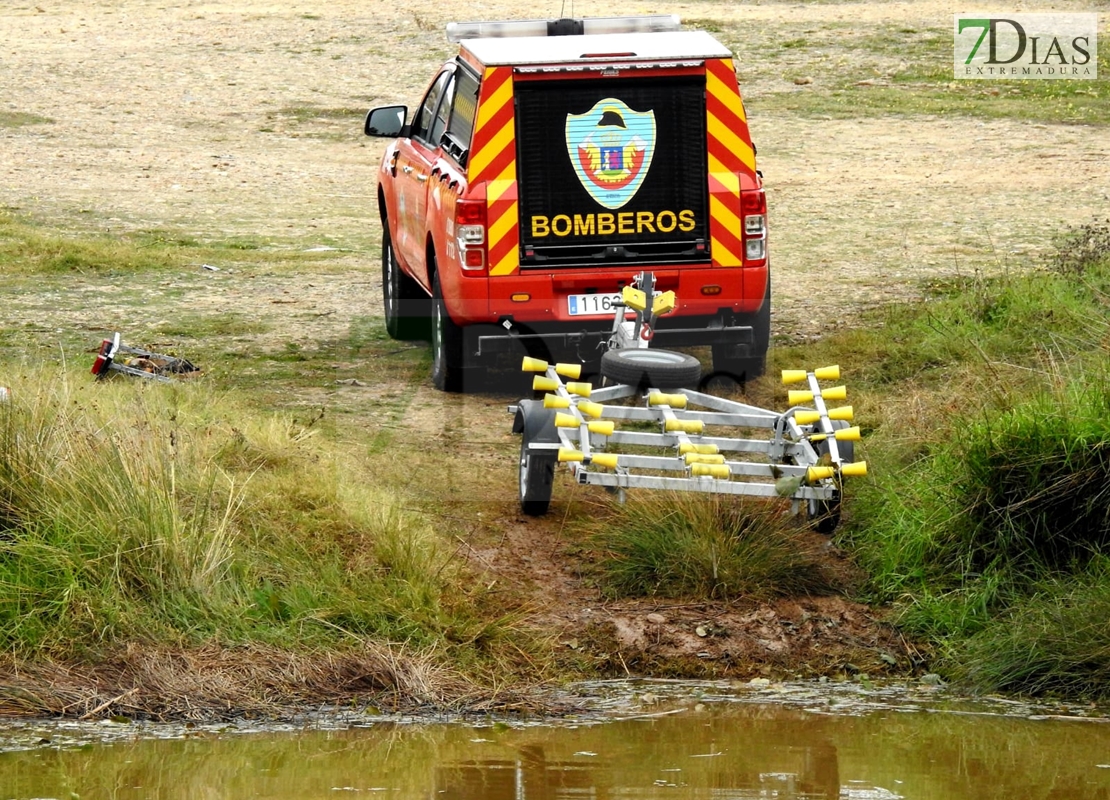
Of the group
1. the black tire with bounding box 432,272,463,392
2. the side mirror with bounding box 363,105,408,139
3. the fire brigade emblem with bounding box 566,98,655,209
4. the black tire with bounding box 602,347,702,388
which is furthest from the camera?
the side mirror with bounding box 363,105,408,139

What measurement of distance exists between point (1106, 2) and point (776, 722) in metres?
28.0

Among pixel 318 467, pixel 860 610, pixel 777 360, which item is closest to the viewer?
pixel 860 610

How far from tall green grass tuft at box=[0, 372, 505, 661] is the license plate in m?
2.37

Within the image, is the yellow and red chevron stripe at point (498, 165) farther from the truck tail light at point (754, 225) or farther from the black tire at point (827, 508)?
the black tire at point (827, 508)

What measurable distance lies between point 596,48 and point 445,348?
6.16 ft

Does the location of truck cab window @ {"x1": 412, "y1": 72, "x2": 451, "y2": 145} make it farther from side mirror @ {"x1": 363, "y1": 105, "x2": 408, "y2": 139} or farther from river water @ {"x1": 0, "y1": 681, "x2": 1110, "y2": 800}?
river water @ {"x1": 0, "y1": 681, "x2": 1110, "y2": 800}

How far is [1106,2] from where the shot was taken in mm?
31625

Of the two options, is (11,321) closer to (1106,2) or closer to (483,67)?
(483,67)

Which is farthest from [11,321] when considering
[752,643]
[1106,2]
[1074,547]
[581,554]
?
[1106,2]

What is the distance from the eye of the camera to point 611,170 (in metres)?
9.82

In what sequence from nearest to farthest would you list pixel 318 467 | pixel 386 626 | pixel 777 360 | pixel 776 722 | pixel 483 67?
1. pixel 776 722
2. pixel 386 626
3. pixel 318 467
4. pixel 483 67
5. pixel 777 360

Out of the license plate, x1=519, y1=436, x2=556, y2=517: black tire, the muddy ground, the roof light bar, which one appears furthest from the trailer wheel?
the roof light bar

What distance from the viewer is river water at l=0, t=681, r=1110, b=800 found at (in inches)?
221

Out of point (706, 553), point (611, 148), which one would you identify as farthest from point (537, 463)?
point (611, 148)
